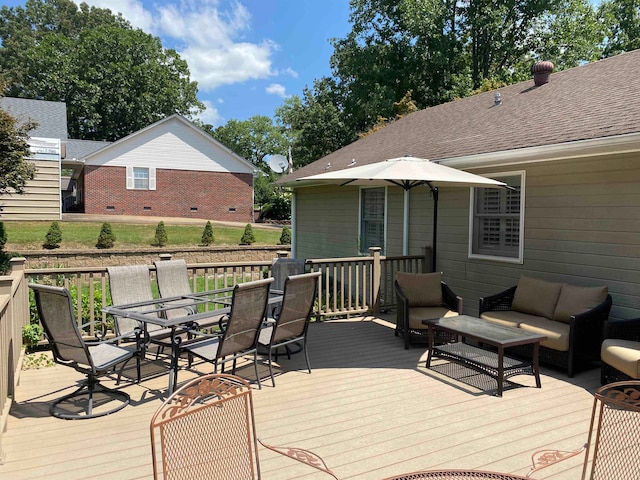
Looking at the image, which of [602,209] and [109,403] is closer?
[109,403]

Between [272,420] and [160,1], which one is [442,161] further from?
[160,1]

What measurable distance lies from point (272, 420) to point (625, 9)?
29.5m

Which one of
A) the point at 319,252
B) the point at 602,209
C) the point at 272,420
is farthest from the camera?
the point at 319,252

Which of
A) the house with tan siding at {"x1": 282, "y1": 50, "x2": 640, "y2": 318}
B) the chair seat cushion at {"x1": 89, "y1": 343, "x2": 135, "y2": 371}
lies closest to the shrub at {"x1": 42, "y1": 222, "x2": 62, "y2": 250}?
the house with tan siding at {"x1": 282, "y1": 50, "x2": 640, "y2": 318}

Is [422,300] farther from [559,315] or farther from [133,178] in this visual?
[133,178]

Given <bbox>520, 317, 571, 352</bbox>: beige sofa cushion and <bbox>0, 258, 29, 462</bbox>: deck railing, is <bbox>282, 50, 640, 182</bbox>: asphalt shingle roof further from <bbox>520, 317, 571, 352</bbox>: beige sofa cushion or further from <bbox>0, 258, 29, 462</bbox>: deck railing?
<bbox>0, 258, 29, 462</bbox>: deck railing

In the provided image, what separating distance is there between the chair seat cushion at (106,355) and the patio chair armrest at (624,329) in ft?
14.4

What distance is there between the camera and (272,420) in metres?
3.55

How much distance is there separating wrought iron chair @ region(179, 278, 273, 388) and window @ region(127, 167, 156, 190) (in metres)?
20.9

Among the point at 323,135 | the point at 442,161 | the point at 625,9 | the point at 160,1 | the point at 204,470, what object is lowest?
the point at 204,470

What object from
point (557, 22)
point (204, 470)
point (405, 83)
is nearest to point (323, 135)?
point (405, 83)

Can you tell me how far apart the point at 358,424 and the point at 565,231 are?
3.93 metres

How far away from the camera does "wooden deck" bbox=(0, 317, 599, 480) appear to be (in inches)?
114

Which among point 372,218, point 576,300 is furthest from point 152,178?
point 576,300
